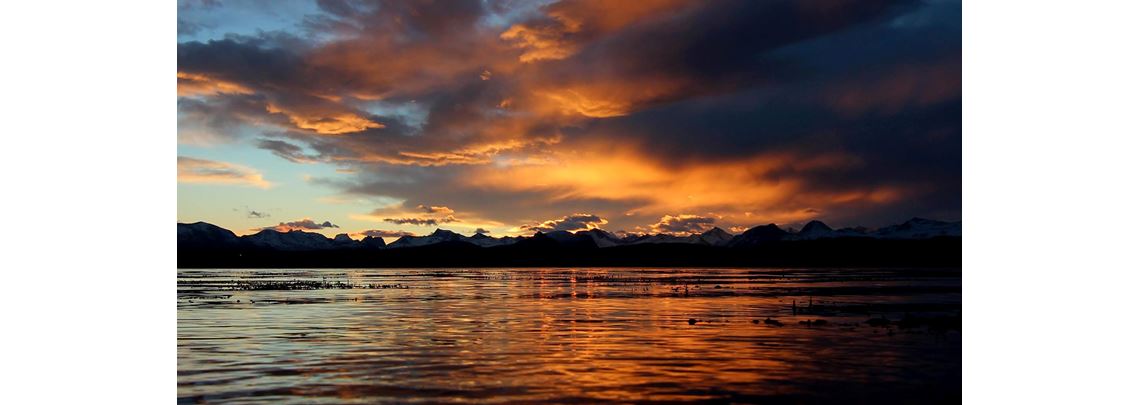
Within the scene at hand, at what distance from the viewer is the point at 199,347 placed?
35.1 metres

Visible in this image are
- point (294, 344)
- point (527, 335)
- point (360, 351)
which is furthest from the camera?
point (527, 335)

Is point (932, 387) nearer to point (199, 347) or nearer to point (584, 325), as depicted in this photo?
point (584, 325)

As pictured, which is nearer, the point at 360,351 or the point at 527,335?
the point at 360,351

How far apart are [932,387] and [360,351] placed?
19504 mm
